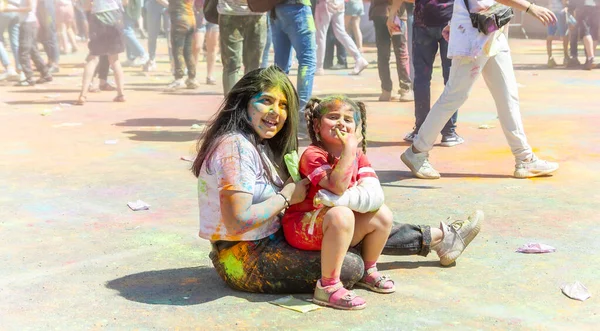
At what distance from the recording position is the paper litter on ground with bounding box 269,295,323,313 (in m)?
4.18

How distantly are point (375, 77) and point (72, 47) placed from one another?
10.4 m

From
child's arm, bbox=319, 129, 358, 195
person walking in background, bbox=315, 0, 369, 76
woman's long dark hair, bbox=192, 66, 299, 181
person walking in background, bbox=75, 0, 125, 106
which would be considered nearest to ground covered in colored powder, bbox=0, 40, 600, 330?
child's arm, bbox=319, 129, 358, 195

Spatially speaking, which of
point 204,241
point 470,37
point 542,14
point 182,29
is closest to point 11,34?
point 182,29

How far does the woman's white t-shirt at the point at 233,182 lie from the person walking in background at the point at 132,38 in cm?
1247

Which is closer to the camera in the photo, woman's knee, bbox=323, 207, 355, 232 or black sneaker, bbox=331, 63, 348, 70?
woman's knee, bbox=323, 207, 355, 232

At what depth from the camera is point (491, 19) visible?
6613 mm

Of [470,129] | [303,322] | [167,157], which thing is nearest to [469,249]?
[303,322]

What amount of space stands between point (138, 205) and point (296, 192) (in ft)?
7.56

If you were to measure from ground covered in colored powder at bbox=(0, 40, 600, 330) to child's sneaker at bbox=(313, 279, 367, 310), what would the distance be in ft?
0.13

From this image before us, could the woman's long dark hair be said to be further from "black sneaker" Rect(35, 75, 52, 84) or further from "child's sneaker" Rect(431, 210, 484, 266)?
"black sneaker" Rect(35, 75, 52, 84)

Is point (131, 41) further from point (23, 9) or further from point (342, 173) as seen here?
point (342, 173)

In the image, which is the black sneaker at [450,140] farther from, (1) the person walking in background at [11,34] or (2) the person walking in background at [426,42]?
(1) the person walking in background at [11,34]

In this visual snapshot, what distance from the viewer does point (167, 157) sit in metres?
8.26

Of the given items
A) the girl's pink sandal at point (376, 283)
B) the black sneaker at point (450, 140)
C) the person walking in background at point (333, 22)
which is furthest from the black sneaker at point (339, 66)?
the girl's pink sandal at point (376, 283)
